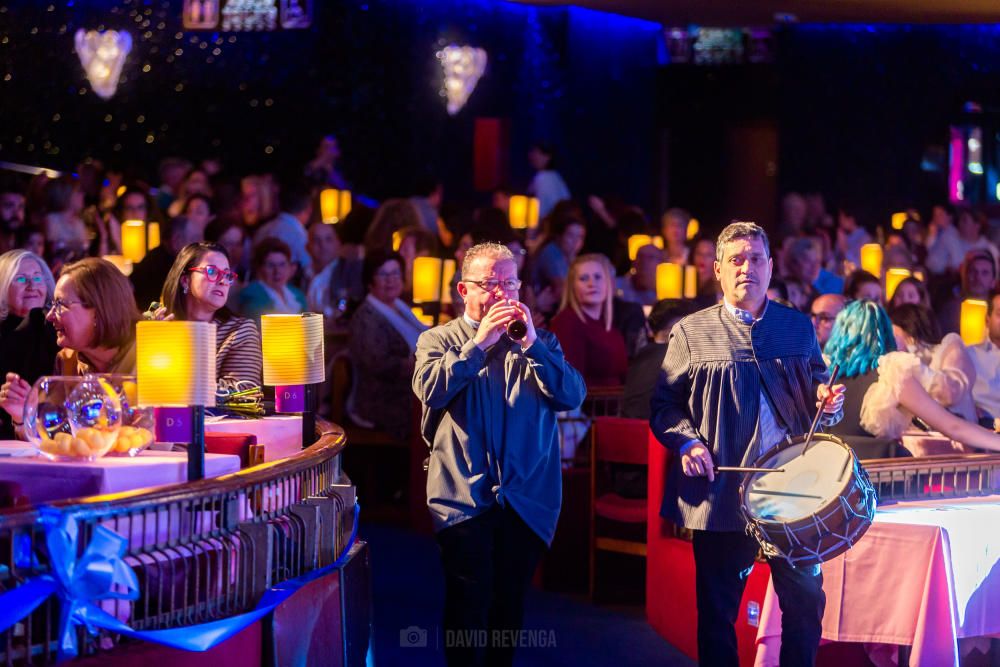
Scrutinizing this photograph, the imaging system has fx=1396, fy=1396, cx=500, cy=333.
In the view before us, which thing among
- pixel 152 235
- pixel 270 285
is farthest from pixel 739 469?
pixel 152 235

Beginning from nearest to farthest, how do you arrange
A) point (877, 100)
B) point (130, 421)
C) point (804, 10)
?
1. point (130, 421)
2. point (804, 10)
3. point (877, 100)

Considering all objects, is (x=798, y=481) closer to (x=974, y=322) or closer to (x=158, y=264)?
(x=974, y=322)

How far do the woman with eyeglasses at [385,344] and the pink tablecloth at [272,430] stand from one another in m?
3.36

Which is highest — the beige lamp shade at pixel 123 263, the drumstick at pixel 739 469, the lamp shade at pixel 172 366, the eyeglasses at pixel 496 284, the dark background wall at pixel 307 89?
the dark background wall at pixel 307 89

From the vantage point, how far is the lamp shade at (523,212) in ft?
44.6

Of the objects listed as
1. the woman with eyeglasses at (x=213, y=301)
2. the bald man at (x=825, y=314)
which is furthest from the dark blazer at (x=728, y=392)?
the bald man at (x=825, y=314)

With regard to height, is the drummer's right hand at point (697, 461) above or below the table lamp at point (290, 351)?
below

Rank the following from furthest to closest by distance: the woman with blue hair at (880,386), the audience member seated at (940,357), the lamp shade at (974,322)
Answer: the lamp shade at (974,322) → the audience member seated at (940,357) → the woman with blue hair at (880,386)

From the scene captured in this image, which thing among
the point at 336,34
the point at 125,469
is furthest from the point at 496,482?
the point at 336,34

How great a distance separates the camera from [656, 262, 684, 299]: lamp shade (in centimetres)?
1023

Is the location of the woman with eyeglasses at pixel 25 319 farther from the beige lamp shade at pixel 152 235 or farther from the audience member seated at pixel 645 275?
the audience member seated at pixel 645 275

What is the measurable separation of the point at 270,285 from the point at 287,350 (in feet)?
13.5
